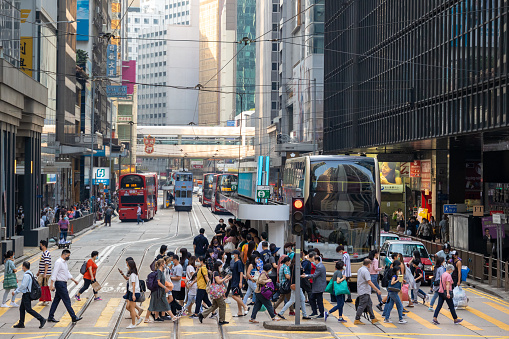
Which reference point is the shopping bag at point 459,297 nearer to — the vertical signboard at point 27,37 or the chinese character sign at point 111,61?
the vertical signboard at point 27,37

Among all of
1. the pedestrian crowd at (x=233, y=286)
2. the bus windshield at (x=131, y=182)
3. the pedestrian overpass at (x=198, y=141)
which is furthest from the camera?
the pedestrian overpass at (x=198, y=141)

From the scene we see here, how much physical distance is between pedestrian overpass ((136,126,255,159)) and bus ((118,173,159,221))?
2913 inches

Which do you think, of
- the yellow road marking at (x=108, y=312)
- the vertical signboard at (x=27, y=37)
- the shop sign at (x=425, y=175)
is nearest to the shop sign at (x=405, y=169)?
the shop sign at (x=425, y=175)

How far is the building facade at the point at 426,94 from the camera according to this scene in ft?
104

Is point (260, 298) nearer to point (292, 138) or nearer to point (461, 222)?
point (461, 222)

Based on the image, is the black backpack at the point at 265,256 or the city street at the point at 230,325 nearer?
the city street at the point at 230,325

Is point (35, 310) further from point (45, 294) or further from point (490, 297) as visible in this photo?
point (490, 297)

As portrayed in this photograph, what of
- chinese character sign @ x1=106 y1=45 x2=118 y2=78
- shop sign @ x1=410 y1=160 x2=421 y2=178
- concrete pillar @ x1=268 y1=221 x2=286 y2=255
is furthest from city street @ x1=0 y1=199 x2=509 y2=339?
chinese character sign @ x1=106 y1=45 x2=118 y2=78

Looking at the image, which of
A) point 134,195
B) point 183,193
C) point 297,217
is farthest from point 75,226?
point 297,217

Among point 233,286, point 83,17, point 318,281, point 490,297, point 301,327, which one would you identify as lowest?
point 490,297

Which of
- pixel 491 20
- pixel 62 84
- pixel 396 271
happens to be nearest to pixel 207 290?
pixel 396 271

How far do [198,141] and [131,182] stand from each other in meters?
79.7

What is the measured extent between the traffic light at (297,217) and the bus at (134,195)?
4247cm

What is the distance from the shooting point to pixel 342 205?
75.6 feet
